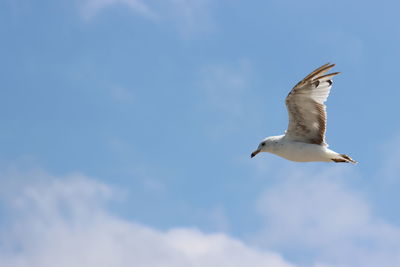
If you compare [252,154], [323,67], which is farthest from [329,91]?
[252,154]

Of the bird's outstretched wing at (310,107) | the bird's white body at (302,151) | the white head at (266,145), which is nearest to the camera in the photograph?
the bird's outstretched wing at (310,107)

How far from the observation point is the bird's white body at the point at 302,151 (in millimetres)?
39219

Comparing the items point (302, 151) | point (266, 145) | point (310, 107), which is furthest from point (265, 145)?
point (310, 107)

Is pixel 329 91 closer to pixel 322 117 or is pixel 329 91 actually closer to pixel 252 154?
pixel 322 117

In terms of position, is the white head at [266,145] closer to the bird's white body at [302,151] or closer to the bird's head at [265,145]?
the bird's head at [265,145]

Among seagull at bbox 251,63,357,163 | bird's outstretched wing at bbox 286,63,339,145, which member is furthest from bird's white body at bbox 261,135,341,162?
bird's outstretched wing at bbox 286,63,339,145

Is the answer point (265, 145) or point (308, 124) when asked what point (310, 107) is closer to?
point (308, 124)

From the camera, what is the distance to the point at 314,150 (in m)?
39.2

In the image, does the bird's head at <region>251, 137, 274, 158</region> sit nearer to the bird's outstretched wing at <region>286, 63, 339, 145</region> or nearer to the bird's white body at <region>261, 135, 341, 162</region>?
the bird's white body at <region>261, 135, 341, 162</region>

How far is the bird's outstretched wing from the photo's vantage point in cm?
3859

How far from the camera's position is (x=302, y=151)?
39.2 m

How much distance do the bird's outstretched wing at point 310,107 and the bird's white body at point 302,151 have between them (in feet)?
0.83

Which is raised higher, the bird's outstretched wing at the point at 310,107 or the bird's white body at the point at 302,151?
the bird's outstretched wing at the point at 310,107

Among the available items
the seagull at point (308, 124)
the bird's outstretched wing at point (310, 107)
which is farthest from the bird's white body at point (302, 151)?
the bird's outstretched wing at point (310, 107)
